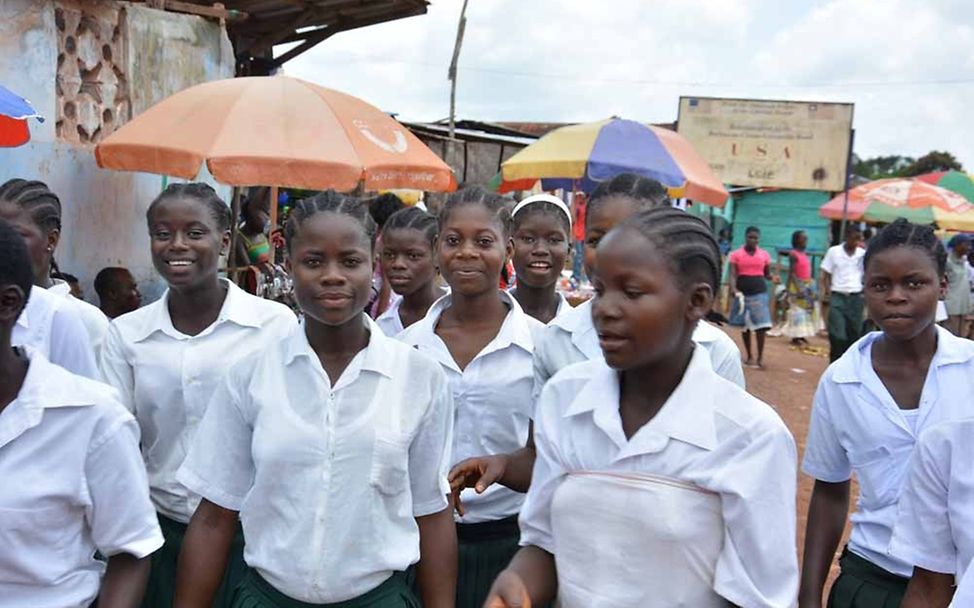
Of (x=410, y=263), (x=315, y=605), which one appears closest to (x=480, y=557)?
(x=315, y=605)

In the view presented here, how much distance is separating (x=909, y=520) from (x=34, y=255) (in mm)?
2693

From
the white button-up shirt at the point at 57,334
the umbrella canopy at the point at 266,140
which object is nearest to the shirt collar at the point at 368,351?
the white button-up shirt at the point at 57,334

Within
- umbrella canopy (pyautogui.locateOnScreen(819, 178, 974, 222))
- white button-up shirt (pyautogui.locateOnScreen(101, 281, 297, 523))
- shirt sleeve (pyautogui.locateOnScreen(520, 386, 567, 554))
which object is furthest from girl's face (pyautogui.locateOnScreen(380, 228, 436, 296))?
umbrella canopy (pyautogui.locateOnScreen(819, 178, 974, 222))

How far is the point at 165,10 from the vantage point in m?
6.70

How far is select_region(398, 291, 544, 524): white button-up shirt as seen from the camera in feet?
10.2

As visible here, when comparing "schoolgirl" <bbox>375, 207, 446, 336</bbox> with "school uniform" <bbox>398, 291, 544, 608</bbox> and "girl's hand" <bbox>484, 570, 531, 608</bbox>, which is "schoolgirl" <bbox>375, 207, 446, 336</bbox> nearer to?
"school uniform" <bbox>398, 291, 544, 608</bbox>

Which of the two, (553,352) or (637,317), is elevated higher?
(637,317)

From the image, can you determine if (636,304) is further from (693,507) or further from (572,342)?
(572,342)

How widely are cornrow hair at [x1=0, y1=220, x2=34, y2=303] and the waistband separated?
159 cm

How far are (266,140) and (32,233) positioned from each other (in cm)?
213

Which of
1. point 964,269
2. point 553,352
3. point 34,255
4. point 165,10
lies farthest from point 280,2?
point 964,269

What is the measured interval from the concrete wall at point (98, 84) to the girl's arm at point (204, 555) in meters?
3.68

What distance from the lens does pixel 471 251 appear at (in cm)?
335

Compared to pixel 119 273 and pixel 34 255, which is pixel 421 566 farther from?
pixel 119 273
